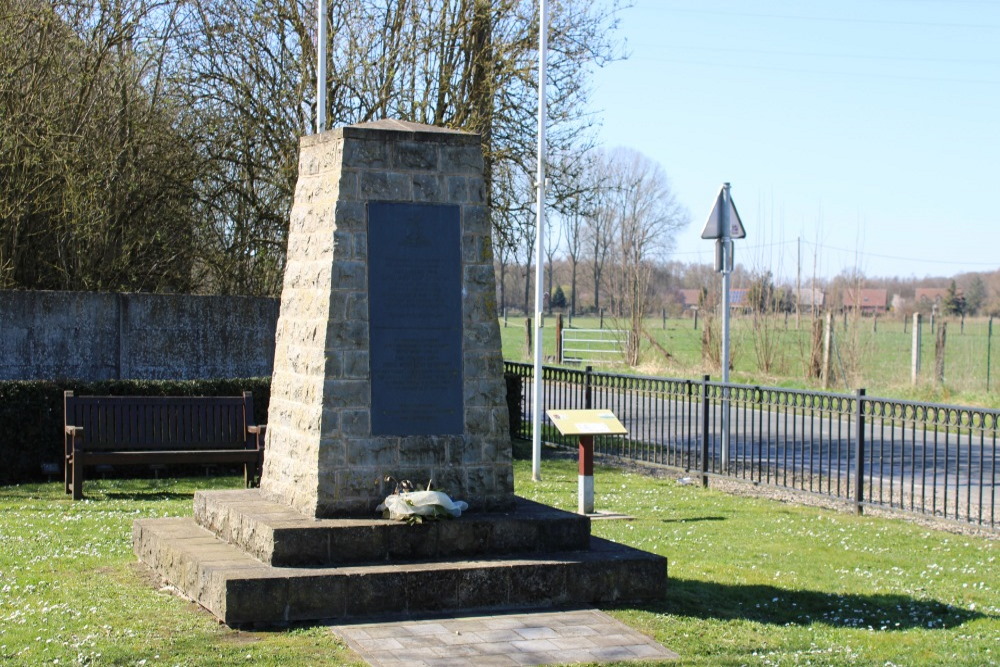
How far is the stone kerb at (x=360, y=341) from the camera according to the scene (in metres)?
7.70

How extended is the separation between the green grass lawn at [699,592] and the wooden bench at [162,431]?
16.4 inches

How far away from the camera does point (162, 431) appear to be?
12766 mm

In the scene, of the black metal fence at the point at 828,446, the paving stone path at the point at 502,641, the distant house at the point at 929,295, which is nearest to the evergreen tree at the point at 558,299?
the distant house at the point at 929,295

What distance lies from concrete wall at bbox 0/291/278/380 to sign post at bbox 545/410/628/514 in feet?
21.1

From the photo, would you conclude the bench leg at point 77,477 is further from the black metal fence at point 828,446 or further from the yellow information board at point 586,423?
the black metal fence at point 828,446

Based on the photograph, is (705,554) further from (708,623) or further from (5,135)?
(5,135)

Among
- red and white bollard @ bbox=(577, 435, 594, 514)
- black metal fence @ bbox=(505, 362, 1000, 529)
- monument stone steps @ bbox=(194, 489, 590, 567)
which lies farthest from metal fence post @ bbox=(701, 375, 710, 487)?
monument stone steps @ bbox=(194, 489, 590, 567)

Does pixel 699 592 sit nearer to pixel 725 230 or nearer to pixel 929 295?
pixel 725 230

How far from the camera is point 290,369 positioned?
8.29 m

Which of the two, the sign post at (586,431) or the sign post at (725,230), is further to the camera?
the sign post at (725,230)

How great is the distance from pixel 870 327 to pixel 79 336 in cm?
1894

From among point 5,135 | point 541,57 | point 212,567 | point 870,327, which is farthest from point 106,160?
point 870,327

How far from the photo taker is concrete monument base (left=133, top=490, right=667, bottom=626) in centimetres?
684

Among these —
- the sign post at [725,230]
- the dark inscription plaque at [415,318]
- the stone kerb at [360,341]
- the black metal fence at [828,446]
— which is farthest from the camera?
the sign post at [725,230]
